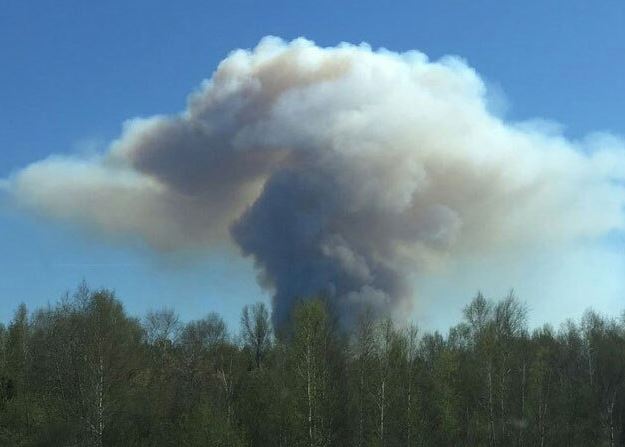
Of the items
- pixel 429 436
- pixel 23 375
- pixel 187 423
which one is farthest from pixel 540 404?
pixel 23 375

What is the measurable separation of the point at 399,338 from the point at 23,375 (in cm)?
3083

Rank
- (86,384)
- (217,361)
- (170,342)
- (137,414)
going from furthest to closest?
1. (170,342)
2. (217,361)
3. (137,414)
4. (86,384)

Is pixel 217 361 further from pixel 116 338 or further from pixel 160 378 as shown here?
pixel 116 338

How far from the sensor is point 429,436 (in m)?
60.0

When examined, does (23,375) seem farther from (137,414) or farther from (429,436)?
(429,436)

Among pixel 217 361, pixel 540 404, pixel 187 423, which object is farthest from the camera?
pixel 217 361

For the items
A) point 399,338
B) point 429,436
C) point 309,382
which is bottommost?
point 429,436

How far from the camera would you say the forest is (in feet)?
169

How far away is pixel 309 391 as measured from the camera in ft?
172

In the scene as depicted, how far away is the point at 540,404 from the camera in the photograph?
59750 mm

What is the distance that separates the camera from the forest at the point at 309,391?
51.6m

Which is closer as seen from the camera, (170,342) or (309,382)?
(309,382)

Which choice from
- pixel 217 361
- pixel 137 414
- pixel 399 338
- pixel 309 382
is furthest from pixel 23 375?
pixel 399 338

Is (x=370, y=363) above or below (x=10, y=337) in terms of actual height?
below
